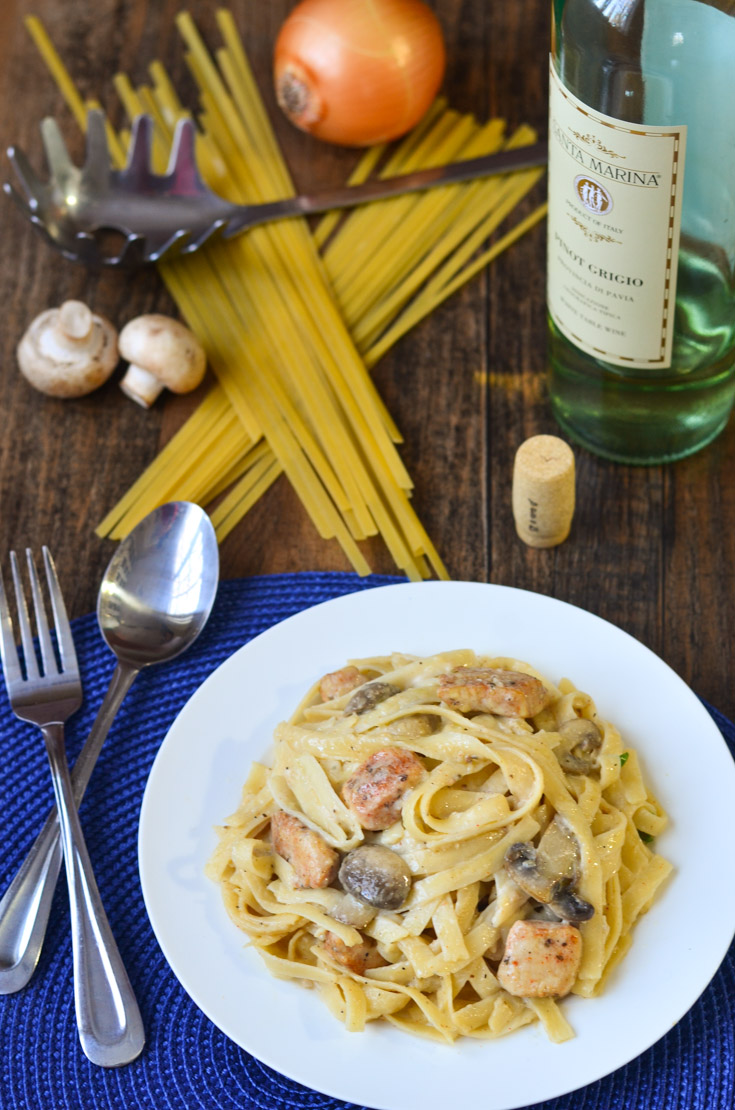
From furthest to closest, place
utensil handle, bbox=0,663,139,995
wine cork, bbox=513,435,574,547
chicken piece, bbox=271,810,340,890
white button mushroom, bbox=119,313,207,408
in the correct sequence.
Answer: white button mushroom, bbox=119,313,207,408, wine cork, bbox=513,435,574,547, utensil handle, bbox=0,663,139,995, chicken piece, bbox=271,810,340,890

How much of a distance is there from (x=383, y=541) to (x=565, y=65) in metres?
0.77

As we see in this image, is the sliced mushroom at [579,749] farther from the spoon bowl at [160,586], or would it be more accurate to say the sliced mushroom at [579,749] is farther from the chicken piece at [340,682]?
the spoon bowl at [160,586]

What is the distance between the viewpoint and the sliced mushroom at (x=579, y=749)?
1.63 meters

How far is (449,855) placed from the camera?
154 centimetres

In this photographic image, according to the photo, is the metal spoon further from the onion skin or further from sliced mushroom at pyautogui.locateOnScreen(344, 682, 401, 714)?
the onion skin

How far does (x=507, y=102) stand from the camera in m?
2.54

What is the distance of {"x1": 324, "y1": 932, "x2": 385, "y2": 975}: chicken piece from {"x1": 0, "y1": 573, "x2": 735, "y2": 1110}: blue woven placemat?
183mm

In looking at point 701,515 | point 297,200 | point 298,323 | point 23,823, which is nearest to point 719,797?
point 701,515

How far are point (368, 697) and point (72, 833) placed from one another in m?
0.44

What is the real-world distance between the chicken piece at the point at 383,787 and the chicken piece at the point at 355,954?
0.45 ft

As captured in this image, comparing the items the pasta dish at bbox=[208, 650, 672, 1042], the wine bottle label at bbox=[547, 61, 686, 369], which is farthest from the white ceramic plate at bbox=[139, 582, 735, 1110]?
the wine bottle label at bbox=[547, 61, 686, 369]

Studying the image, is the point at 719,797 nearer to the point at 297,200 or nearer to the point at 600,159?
the point at 600,159

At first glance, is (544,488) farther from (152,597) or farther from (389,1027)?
(389,1027)

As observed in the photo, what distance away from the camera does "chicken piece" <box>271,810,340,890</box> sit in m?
1.55
